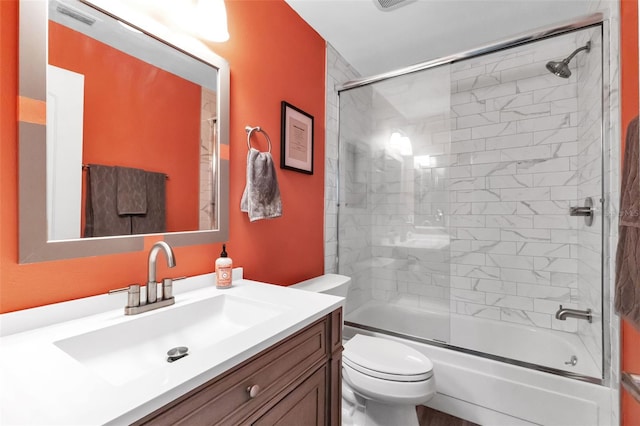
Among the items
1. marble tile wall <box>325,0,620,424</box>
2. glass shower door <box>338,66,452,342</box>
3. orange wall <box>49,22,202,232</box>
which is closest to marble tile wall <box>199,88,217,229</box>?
orange wall <box>49,22,202,232</box>

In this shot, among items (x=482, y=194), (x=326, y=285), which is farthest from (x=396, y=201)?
(x=326, y=285)

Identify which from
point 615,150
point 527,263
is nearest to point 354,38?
point 615,150

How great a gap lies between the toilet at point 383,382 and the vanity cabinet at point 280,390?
0.37 meters

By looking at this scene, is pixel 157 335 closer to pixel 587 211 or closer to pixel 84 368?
pixel 84 368

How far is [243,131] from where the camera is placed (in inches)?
57.1

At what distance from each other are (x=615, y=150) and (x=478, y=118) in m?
1.10

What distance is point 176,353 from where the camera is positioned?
83cm

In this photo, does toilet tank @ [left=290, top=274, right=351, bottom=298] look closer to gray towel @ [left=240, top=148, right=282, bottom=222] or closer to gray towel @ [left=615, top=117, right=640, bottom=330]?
gray towel @ [left=240, top=148, right=282, bottom=222]

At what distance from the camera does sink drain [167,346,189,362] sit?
0.82 m

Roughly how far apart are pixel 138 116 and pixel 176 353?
82 centimetres

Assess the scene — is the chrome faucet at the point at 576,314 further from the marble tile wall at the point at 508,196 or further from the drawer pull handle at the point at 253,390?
the drawer pull handle at the point at 253,390

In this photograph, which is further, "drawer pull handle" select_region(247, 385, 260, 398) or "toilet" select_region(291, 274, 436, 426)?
"toilet" select_region(291, 274, 436, 426)

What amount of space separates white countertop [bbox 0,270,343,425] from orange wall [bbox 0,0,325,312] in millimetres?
55

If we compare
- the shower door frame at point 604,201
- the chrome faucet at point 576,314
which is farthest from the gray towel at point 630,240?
the chrome faucet at point 576,314
